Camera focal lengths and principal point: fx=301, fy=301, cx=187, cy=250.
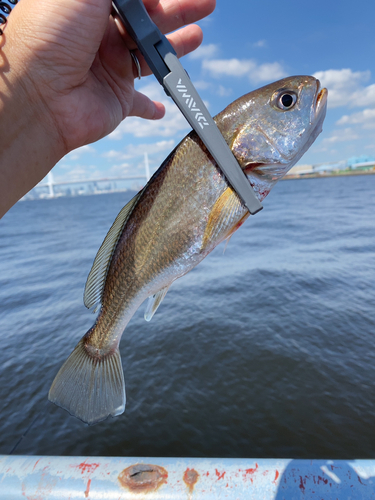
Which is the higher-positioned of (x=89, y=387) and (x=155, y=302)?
(x=155, y=302)

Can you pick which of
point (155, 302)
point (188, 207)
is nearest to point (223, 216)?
point (188, 207)

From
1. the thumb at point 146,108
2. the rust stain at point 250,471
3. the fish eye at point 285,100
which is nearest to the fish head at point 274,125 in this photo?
the fish eye at point 285,100

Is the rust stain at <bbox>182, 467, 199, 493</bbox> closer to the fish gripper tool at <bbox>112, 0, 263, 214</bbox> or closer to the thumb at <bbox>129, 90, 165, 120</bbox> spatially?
the fish gripper tool at <bbox>112, 0, 263, 214</bbox>

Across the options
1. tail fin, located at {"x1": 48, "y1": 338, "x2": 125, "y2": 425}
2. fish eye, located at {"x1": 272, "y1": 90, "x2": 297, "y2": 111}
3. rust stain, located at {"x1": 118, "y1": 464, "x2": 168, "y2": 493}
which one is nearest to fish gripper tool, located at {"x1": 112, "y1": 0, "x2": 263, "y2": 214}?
fish eye, located at {"x1": 272, "y1": 90, "x2": 297, "y2": 111}

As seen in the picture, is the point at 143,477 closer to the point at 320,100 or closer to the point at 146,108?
the point at 320,100

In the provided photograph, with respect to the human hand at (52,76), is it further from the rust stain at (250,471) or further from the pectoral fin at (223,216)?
the rust stain at (250,471)

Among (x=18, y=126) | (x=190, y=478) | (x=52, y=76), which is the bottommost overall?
(x=190, y=478)
